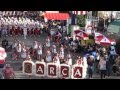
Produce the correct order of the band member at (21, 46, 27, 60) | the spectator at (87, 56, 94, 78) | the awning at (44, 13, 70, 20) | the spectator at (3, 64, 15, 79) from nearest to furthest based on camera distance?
the spectator at (3, 64, 15, 79), the spectator at (87, 56, 94, 78), the awning at (44, 13, 70, 20), the band member at (21, 46, 27, 60)

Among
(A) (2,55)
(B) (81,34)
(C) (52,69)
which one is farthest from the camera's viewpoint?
Answer: (B) (81,34)

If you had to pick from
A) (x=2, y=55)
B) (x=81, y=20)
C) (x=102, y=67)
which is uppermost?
(x=81, y=20)

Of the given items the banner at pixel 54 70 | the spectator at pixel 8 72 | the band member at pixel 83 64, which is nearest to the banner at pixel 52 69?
the banner at pixel 54 70

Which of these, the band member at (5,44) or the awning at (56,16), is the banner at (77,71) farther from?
the band member at (5,44)

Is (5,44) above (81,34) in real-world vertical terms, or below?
below

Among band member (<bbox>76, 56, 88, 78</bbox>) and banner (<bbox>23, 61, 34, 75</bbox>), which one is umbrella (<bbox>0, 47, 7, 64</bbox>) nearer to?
banner (<bbox>23, 61, 34, 75</bbox>)

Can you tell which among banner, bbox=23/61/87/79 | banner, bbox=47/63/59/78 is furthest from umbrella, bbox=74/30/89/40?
banner, bbox=47/63/59/78

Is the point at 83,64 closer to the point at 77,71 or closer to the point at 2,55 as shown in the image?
the point at 77,71

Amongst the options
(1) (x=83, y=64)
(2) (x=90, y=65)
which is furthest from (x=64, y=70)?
(2) (x=90, y=65)
